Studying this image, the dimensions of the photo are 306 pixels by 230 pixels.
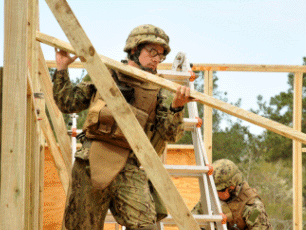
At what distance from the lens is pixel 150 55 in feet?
10.8

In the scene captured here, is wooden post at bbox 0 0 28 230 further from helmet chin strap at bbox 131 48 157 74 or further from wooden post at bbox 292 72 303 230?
wooden post at bbox 292 72 303 230

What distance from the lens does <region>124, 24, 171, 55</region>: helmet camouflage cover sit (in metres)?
3.26

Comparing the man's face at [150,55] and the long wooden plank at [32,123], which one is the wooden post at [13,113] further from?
the long wooden plank at [32,123]

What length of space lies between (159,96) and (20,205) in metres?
1.29

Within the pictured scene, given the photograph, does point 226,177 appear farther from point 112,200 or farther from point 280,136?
point 280,136

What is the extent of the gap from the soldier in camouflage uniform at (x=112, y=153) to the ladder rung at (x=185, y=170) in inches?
40.4

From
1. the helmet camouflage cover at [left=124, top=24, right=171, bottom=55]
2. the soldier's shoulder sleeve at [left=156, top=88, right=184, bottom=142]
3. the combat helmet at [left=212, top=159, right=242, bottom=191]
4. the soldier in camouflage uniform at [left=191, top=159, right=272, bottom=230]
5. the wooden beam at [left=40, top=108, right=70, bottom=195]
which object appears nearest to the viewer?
the soldier's shoulder sleeve at [left=156, top=88, right=184, bottom=142]

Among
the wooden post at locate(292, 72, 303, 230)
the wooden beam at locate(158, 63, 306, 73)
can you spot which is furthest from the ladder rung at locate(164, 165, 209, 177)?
the wooden post at locate(292, 72, 303, 230)

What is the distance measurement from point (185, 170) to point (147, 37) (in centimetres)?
144

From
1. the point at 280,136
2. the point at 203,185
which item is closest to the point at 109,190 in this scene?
the point at 203,185

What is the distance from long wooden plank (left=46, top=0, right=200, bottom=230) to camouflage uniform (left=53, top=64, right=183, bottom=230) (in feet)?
1.55

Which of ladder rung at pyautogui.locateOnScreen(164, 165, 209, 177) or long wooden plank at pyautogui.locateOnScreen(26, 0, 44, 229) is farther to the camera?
ladder rung at pyautogui.locateOnScreen(164, 165, 209, 177)

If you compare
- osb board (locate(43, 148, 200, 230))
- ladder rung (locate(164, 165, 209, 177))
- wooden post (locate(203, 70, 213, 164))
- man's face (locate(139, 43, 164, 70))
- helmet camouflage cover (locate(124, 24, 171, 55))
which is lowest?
osb board (locate(43, 148, 200, 230))

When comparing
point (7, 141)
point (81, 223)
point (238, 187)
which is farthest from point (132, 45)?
point (238, 187)
